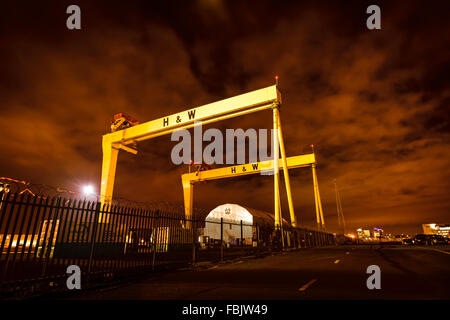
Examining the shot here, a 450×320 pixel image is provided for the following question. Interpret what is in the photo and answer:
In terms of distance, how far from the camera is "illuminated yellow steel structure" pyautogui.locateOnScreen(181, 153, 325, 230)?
3117cm

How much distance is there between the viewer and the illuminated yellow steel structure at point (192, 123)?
20016 mm

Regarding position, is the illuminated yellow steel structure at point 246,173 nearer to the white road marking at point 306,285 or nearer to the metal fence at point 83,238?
the metal fence at point 83,238

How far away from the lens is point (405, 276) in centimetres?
687

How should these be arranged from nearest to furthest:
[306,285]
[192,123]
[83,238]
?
[306,285] → [83,238] → [192,123]

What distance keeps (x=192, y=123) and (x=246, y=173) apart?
13536 mm

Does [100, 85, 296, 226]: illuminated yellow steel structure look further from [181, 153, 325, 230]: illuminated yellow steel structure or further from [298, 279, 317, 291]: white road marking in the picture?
[298, 279, 317, 291]: white road marking

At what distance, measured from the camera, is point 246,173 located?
1310 inches

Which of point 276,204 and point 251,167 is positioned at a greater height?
point 251,167

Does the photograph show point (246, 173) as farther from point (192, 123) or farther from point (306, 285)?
point (306, 285)

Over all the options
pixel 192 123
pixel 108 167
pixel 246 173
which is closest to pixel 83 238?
pixel 192 123
